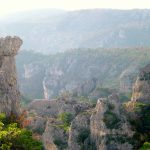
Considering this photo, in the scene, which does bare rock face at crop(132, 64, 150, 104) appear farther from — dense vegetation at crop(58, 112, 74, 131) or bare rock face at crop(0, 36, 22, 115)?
bare rock face at crop(0, 36, 22, 115)

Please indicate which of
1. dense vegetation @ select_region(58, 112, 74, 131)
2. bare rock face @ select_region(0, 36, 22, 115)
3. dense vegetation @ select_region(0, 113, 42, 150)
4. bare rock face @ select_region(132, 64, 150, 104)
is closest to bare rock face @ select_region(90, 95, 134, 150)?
bare rock face @ select_region(132, 64, 150, 104)

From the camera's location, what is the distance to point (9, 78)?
74.5 m

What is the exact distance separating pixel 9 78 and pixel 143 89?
29011 mm

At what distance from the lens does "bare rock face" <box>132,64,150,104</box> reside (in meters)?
93.5

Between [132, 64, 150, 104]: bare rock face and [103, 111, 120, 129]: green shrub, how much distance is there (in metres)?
10.8

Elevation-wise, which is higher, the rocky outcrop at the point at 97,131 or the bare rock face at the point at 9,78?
the bare rock face at the point at 9,78

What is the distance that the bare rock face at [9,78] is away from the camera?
72625mm

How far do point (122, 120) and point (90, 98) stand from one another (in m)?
92.8

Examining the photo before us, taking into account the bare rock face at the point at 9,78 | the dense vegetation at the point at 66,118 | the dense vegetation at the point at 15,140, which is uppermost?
the bare rock face at the point at 9,78

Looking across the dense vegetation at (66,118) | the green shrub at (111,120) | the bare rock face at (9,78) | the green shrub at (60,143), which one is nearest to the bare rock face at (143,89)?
the green shrub at (111,120)

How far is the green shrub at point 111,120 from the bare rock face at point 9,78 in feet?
44.7

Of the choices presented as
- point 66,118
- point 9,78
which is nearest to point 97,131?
point 9,78

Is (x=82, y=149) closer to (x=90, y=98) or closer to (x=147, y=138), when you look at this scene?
(x=147, y=138)

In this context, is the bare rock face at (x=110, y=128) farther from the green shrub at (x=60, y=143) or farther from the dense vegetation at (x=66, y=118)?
the dense vegetation at (x=66, y=118)
